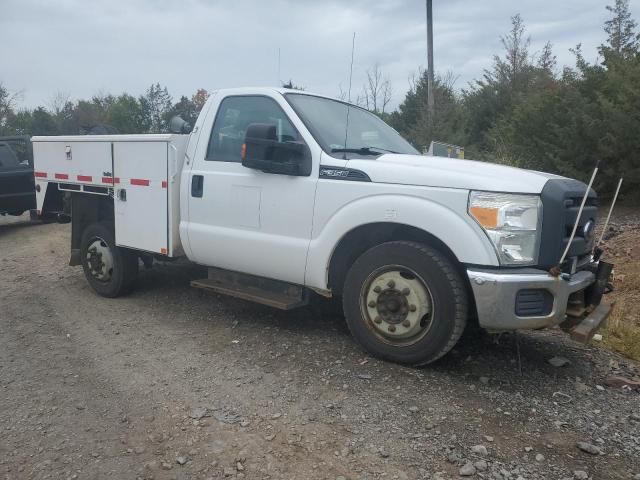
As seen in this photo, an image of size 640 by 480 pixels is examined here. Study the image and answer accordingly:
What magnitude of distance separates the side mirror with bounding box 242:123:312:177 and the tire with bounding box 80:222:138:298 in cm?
234

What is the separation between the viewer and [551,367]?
4.30 meters

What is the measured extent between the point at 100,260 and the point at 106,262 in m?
0.10

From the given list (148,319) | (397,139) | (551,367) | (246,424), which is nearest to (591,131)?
(397,139)

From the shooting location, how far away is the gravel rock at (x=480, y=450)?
3068 mm

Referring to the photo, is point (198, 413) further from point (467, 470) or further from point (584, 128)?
point (584, 128)

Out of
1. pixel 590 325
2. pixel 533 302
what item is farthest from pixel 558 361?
pixel 533 302

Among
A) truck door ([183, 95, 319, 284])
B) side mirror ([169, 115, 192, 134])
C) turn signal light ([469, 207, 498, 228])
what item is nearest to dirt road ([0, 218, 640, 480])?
truck door ([183, 95, 319, 284])

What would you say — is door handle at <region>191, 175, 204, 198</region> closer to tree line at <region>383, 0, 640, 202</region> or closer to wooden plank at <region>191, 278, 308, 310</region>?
wooden plank at <region>191, 278, 308, 310</region>

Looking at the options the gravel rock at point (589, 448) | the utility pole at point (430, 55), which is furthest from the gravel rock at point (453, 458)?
the utility pole at point (430, 55)

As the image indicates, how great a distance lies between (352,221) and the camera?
4.19m

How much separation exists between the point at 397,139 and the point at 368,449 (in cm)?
316

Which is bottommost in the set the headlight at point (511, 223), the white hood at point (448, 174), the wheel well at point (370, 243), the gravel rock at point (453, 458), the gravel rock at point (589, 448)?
the gravel rock at point (453, 458)

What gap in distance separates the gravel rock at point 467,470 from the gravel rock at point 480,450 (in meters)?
0.13

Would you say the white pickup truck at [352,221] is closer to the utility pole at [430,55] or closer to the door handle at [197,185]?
the door handle at [197,185]
